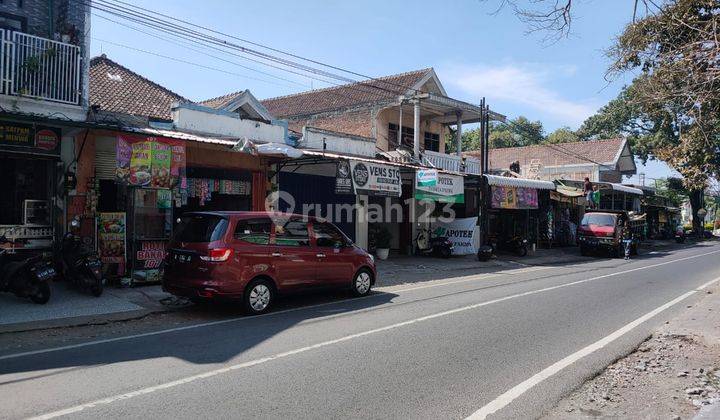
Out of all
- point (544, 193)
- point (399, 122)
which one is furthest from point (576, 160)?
point (399, 122)

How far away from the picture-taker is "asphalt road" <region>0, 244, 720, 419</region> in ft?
14.8

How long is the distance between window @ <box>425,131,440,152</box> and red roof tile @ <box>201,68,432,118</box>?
3.15m

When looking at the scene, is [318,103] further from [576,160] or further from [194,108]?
[576,160]

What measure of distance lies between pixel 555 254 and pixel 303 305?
58.1 ft

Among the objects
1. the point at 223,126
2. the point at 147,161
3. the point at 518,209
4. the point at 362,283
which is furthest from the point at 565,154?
the point at 147,161

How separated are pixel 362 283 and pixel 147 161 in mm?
5187

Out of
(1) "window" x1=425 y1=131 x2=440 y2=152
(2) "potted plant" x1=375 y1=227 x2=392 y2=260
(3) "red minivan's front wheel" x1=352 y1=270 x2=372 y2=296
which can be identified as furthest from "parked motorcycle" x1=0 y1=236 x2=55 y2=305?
(1) "window" x1=425 y1=131 x2=440 y2=152

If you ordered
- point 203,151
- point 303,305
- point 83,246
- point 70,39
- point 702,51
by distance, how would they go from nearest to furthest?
point 702,51
point 303,305
point 83,246
point 70,39
point 203,151

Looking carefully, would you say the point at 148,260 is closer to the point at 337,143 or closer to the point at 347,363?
the point at 347,363

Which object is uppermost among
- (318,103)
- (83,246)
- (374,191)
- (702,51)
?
(318,103)

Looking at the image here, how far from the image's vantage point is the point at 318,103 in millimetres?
25812

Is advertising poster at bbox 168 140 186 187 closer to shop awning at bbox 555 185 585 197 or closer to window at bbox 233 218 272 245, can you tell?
window at bbox 233 218 272 245

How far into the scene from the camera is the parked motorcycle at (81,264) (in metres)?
9.94

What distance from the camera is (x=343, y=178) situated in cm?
1484
